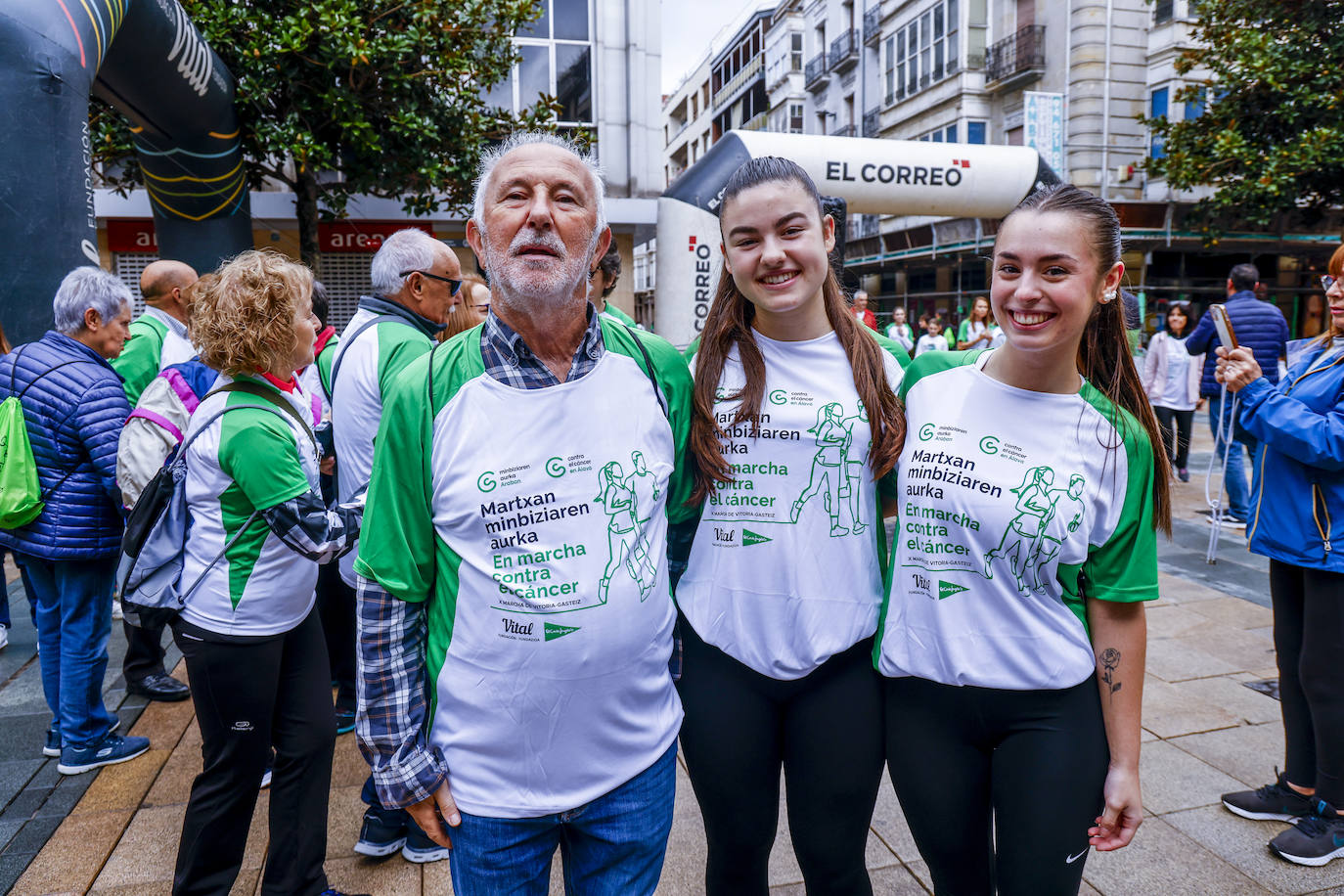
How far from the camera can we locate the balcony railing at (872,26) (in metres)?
28.5

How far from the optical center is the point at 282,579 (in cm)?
242

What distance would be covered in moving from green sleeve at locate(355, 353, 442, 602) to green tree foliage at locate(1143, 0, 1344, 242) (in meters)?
15.6

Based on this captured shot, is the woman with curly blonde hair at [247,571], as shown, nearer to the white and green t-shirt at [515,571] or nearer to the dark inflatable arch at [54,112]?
the white and green t-shirt at [515,571]

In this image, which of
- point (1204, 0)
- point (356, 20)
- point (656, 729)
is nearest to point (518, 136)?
point (656, 729)

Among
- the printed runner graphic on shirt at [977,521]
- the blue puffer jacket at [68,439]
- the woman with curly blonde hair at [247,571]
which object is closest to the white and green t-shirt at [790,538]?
the printed runner graphic on shirt at [977,521]

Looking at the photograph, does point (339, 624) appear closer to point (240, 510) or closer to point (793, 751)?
point (240, 510)

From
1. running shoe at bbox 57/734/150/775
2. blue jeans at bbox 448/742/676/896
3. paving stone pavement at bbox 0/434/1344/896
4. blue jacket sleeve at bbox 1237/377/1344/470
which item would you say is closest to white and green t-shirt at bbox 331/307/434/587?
paving stone pavement at bbox 0/434/1344/896

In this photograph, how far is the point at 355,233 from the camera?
14492mm

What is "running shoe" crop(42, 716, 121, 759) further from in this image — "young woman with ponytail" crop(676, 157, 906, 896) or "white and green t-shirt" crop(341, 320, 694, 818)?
"young woman with ponytail" crop(676, 157, 906, 896)

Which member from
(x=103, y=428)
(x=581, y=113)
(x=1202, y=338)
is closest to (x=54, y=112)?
(x=103, y=428)

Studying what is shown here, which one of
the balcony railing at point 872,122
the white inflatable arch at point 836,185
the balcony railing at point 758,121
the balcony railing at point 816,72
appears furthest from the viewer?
the balcony railing at point 758,121

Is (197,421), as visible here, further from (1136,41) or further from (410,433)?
(1136,41)

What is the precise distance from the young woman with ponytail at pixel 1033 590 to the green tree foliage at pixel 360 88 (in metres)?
8.88

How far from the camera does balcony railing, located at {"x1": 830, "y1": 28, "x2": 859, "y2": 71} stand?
3044 centimetres
